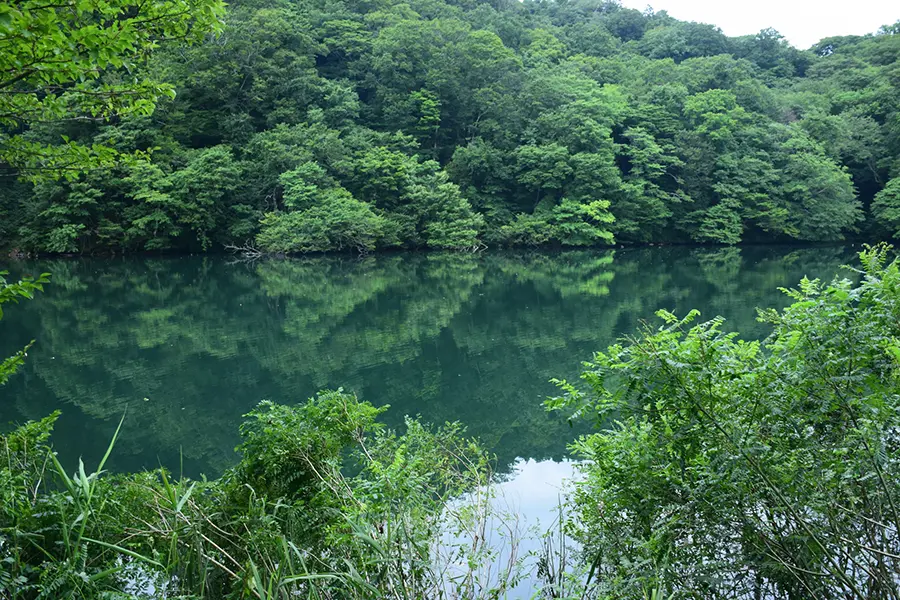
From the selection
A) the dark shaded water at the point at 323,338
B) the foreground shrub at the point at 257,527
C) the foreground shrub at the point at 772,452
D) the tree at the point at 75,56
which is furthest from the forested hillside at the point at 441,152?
the foreground shrub at the point at 772,452

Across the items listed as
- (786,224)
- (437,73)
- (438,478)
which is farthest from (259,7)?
(438,478)

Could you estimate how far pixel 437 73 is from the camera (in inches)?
1152

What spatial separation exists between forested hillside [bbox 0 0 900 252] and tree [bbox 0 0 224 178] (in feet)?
68.7

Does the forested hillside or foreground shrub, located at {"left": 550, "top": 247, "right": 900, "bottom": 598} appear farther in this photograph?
the forested hillside

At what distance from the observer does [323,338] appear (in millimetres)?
11344

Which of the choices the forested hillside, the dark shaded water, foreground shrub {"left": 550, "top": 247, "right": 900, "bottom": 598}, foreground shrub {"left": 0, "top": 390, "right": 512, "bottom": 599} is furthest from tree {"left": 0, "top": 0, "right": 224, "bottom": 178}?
the forested hillside

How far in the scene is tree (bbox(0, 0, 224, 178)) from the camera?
104 inches

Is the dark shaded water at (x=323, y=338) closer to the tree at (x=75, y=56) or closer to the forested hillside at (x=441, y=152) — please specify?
the tree at (x=75, y=56)

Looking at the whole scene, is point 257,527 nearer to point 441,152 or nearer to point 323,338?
point 323,338

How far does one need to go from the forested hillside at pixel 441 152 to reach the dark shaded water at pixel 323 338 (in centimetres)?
442

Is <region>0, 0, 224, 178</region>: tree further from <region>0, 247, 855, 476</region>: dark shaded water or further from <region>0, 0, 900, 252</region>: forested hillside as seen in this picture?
<region>0, 0, 900, 252</region>: forested hillside

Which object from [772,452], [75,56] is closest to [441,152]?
[75,56]

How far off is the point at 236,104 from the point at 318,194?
6.28m

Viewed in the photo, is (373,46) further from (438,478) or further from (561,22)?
(438,478)
